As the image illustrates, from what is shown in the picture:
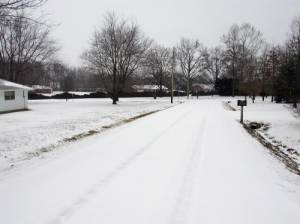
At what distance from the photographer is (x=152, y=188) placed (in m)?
5.86

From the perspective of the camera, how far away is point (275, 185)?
6.17m

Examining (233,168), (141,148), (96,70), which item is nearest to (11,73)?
(96,70)

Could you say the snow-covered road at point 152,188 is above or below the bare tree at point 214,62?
below

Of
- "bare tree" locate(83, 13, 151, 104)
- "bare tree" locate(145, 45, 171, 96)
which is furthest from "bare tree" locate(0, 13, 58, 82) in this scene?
"bare tree" locate(145, 45, 171, 96)

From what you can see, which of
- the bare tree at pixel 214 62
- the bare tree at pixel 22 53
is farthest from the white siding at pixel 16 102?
the bare tree at pixel 214 62

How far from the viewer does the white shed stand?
30.4 m

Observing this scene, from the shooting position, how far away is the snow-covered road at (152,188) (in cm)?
462

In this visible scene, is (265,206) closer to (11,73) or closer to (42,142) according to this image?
(42,142)

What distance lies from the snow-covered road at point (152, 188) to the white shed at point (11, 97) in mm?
23934

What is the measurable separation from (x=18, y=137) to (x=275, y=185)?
33.0 ft

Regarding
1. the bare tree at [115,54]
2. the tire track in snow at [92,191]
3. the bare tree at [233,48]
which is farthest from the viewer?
the bare tree at [233,48]

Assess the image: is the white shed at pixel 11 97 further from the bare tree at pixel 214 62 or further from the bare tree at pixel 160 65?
the bare tree at pixel 214 62

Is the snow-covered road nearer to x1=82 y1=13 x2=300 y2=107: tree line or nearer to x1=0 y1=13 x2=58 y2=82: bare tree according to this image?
x1=82 y1=13 x2=300 y2=107: tree line

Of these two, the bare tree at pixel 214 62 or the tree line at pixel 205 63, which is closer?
the tree line at pixel 205 63
